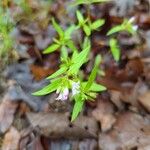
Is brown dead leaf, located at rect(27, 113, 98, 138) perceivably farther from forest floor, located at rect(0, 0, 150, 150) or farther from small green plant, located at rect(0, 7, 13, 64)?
small green plant, located at rect(0, 7, 13, 64)

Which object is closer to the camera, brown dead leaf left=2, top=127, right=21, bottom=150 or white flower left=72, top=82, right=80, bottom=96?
white flower left=72, top=82, right=80, bottom=96

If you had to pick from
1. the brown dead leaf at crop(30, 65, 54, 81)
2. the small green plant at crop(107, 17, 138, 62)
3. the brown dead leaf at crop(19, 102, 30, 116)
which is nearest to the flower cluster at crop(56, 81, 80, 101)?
the brown dead leaf at crop(19, 102, 30, 116)

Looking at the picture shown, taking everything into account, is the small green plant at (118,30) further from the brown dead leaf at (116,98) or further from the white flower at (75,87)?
the white flower at (75,87)

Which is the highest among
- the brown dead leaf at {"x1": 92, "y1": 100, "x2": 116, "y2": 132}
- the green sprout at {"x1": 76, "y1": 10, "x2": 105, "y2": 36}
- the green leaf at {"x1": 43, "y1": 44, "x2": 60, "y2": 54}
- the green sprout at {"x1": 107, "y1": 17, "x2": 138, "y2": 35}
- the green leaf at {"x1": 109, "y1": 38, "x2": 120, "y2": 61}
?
the green sprout at {"x1": 76, "y1": 10, "x2": 105, "y2": 36}

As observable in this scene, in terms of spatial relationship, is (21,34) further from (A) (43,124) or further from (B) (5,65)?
(A) (43,124)

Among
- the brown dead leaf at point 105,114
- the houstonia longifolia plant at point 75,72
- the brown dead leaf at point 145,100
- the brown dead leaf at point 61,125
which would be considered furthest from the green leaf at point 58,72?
the brown dead leaf at point 145,100

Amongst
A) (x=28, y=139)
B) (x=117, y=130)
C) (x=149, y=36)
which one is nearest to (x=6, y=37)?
(x=28, y=139)
